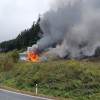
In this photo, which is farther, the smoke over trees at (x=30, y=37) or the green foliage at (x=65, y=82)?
the smoke over trees at (x=30, y=37)

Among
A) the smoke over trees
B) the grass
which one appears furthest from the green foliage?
the smoke over trees

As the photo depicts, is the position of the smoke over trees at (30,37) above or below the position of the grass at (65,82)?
above

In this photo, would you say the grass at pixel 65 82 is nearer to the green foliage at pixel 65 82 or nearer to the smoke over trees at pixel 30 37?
the green foliage at pixel 65 82

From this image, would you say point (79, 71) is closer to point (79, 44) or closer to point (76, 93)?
point (76, 93)

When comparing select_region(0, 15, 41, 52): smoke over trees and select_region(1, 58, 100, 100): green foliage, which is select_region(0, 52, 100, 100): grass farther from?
select_region(0, 15, 41, 52): smoke over trees

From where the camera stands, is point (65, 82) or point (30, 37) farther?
point (30, 37)

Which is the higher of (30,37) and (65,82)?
(30,37)

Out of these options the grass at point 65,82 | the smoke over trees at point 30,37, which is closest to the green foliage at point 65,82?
the grass at point 65,82

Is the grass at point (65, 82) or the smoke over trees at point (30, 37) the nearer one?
the grass at point (65, 82)

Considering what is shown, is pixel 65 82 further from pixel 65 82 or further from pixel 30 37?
pixel 30 37

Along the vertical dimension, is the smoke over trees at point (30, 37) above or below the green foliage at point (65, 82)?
above

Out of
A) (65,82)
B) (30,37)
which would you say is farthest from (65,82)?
(30,37)

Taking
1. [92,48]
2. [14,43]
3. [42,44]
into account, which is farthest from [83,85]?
[14,43]

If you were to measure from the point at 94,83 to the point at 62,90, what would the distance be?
7.56 feet
